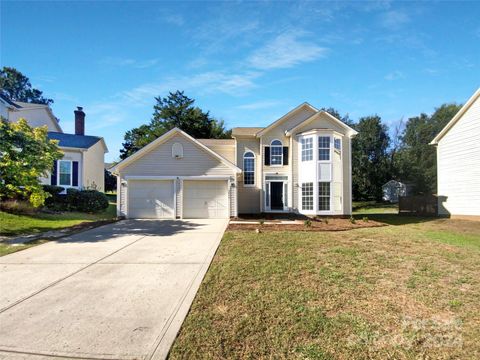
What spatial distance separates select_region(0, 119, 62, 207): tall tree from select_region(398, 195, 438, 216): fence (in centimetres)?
2346

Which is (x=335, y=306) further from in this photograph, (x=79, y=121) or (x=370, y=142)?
(x=370, y=142)

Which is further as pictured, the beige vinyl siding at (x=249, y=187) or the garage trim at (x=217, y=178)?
the beige vinyl siding at (x=249, y=187)

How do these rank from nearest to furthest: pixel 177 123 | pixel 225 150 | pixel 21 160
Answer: pixel 21 160 → pixel 225 150 → pixel 177 123

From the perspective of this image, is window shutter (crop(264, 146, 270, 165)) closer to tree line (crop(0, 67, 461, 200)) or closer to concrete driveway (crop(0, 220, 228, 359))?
concrete driveway (crop(0, 220, 228, 359))

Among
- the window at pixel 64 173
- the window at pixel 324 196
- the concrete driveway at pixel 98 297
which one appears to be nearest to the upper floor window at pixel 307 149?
the window at pixel 324 196

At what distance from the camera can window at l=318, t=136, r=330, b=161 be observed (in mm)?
18250

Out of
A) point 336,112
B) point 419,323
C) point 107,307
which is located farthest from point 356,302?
point 336,112

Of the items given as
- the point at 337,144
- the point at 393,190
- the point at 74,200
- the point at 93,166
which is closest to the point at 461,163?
the point at 337,144

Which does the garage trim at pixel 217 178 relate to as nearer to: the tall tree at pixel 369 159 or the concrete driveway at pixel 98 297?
the concrete driveway at pixel 98 297

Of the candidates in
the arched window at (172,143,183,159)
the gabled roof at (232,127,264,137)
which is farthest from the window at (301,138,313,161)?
the arched window at (172,143,183,159)

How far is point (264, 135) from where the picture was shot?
2045 cm

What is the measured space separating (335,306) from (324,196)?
13.9m

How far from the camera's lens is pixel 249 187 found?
21.2 meters

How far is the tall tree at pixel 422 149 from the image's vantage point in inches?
1794
